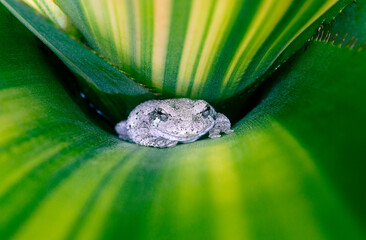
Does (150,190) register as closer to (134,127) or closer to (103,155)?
(103,155)

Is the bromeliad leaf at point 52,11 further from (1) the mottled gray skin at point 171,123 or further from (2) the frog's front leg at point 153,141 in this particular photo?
(2) the frog's front leg at point 153,141

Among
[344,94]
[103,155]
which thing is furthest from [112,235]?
[344,94]

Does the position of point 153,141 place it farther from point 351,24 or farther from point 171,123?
point 351,24

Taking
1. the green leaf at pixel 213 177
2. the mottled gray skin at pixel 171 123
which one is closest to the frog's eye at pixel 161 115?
the mottled gray skin at pixel 171 123

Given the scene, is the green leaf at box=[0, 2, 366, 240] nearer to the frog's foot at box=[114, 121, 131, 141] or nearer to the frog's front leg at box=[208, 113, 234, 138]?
the frog's front leg at box=[208, 113, 234, 138]

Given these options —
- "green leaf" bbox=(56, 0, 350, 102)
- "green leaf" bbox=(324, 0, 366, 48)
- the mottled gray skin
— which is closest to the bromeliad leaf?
"green leaf" bbox=(56, 0, 350, 102)

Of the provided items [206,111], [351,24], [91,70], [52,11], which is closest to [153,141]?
[206,111]
